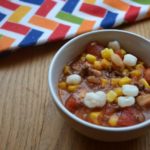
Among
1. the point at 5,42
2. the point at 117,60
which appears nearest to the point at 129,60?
the point at 117,60

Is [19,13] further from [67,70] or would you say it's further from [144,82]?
[144,82]

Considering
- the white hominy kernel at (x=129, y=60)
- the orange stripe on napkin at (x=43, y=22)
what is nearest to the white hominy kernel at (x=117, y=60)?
the white hominy kernel at (x=129, y=60)

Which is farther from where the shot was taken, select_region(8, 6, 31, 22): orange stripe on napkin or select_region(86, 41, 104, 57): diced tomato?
select_region(8, 6, 31, 22): orange stripe on napkin

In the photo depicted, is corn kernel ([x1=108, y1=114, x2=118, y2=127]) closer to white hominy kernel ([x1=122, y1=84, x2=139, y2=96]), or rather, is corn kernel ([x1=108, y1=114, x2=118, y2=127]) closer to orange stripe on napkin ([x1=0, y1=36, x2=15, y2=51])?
white hominy kernel ([x1=122, y1=84, x2=139, y2=96])

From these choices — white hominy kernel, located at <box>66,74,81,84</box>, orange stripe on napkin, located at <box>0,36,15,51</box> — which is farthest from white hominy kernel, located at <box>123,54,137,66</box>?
orange stripe on napkin, located at <box>0,36,15,51</box>

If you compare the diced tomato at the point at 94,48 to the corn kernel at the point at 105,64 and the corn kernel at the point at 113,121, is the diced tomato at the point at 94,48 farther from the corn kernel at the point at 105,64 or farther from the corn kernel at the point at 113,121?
the corn kernel at the point at 113,121

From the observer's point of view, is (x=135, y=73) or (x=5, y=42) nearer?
(x=135, y=73)
